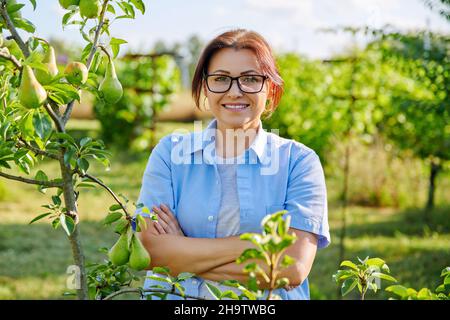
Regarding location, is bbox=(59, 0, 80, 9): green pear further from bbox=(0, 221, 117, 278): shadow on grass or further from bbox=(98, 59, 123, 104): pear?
bbox=(0, 221, 117, 278): shadow on grass

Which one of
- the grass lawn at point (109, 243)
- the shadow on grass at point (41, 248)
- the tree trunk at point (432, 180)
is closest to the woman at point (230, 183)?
the grass lawn at point (109, 243)

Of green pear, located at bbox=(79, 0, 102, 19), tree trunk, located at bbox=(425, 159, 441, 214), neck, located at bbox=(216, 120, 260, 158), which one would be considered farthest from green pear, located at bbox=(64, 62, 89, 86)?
tree trunk, located at bbox=(425, 159, 441, 214)

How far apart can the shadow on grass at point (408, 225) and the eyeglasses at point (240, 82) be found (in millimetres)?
4291

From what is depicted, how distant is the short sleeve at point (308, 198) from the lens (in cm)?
181

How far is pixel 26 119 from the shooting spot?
1.19 m

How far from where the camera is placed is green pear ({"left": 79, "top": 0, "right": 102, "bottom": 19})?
1.34 meters

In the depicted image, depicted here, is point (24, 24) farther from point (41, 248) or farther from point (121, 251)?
point (41, 248)

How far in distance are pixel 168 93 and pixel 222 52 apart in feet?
26.0

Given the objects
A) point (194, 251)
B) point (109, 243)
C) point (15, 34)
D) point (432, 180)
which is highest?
point (15, 34)

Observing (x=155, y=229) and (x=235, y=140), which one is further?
(x=235, y=140)

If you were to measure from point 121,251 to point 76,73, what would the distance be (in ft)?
1.23

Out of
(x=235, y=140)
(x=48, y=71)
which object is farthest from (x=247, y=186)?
(x=48, y=71)

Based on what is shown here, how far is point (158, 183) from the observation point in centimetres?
195
